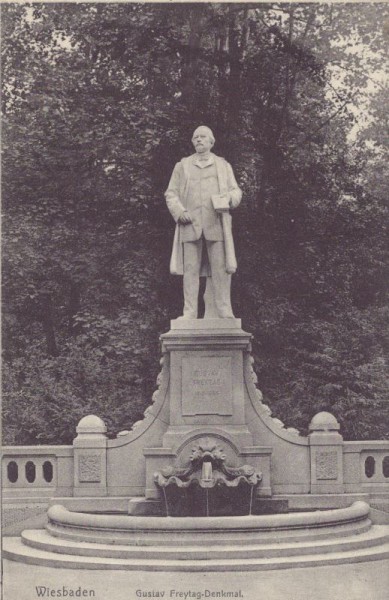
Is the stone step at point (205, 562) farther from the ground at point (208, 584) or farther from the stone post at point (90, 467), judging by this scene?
the stone post at point (90, 467)

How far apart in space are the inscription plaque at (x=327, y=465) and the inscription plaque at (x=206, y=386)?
4.24 feet

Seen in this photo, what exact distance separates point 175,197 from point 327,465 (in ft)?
12.5

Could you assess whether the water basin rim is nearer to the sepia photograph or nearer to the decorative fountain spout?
the decorative fountain spout

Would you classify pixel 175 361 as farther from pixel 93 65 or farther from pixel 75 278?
pixel 93 65

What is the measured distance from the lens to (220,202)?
41.1 ft

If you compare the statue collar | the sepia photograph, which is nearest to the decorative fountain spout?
the statue collar

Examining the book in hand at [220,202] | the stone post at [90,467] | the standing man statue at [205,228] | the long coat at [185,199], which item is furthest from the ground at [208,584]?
the book in hand at [220,202]

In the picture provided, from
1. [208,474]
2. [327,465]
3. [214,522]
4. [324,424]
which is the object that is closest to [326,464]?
[327,465]

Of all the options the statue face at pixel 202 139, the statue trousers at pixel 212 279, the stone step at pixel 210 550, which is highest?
the statue face at pixel 202 139

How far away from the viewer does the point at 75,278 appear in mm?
19516

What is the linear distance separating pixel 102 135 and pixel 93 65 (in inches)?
55.4

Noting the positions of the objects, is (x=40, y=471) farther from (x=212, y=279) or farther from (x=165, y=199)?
(x=165, y=199)

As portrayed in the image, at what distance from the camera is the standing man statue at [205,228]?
12531 millimetres

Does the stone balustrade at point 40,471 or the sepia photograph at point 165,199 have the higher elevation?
the sepia photograph at point 165,199
